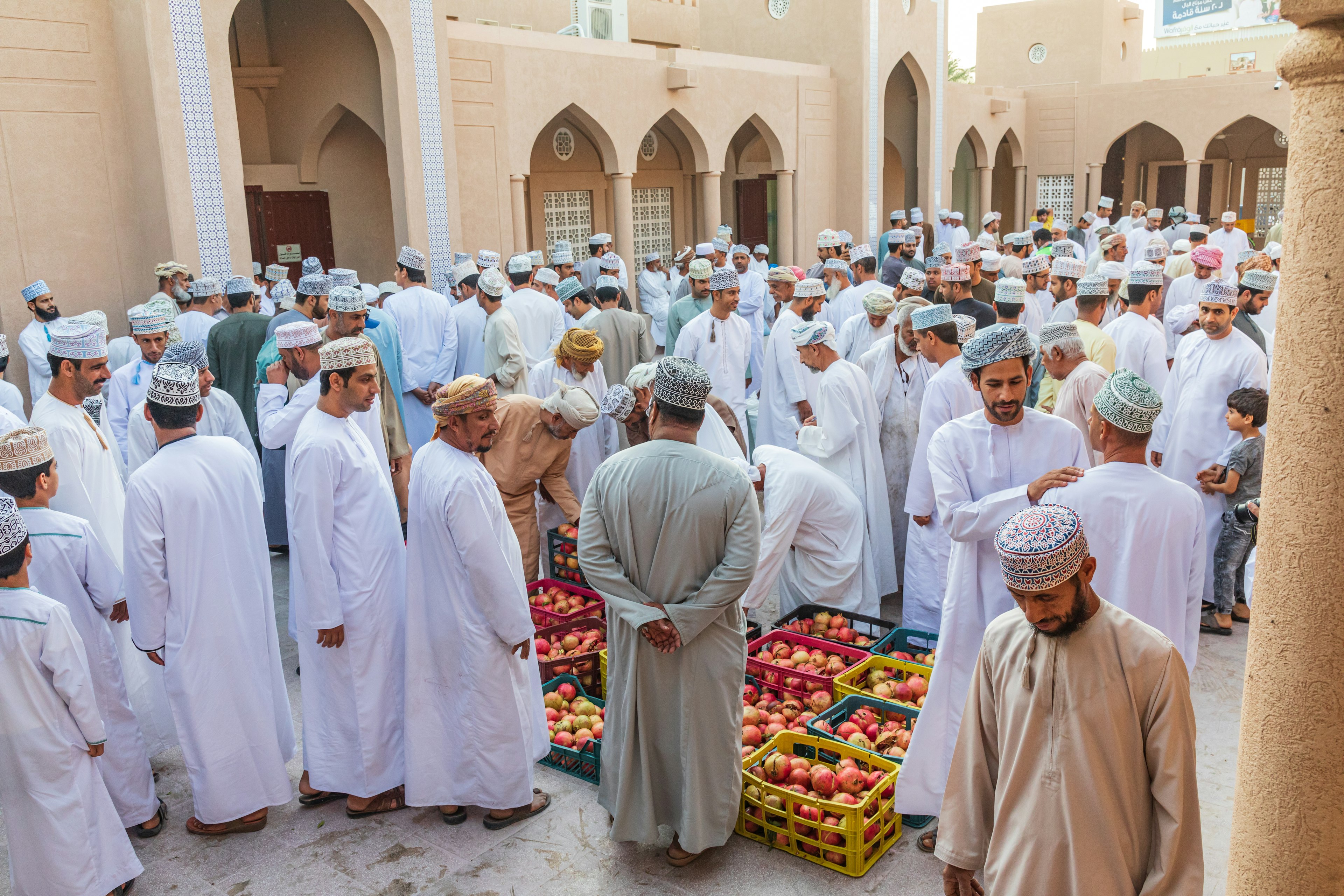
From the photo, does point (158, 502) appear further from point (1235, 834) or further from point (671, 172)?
point (671, 172)

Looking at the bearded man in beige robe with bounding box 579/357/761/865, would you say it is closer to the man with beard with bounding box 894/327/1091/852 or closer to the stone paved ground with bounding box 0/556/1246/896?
the stone paved ground with bounding box 0/556/1246/896

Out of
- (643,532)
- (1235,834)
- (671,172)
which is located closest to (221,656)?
(643,532)

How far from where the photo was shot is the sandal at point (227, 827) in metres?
3.68

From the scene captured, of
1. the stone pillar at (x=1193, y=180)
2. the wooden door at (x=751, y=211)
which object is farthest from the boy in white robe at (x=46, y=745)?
the stone pillar at (x=1193, y=180)

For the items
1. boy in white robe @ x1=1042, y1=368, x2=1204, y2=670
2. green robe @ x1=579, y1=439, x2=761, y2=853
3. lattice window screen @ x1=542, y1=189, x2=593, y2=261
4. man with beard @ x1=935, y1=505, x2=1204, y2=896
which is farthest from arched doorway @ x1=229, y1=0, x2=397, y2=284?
man with beard @ x1=935, y1=505, x2=1204, y2=896

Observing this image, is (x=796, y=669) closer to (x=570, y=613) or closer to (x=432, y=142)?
(x=570, y=613)

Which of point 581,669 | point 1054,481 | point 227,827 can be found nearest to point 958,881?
point 1054,481

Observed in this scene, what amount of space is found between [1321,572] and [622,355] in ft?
20.3

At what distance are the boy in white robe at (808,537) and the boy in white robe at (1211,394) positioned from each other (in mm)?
1782

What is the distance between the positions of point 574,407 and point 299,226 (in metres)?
8.37

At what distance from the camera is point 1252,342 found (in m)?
5.30

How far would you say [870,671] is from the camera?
4.36m

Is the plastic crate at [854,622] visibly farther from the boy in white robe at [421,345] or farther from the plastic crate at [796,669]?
the boy in white robe at [421,345]

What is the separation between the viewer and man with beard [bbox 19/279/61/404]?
23.7 ft
